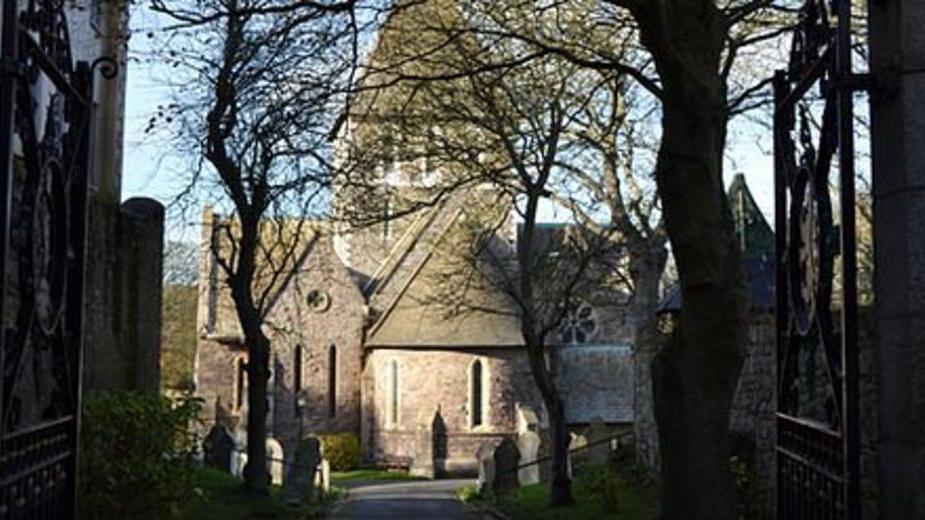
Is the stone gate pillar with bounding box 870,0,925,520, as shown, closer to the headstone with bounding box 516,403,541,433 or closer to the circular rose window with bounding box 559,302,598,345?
the headstone with bounding box 516,403,541,433

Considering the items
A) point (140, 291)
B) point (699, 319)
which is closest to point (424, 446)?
point (140, 291)

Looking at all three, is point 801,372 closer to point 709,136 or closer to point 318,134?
point 709,136

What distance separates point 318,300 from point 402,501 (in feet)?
70.4

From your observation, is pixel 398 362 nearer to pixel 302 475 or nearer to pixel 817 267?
pixel 302 475

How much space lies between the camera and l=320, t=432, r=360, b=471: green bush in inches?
1855

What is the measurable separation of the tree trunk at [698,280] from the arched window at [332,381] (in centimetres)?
4183

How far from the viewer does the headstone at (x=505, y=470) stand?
29.5 m

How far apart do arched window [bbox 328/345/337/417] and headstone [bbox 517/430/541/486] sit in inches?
751

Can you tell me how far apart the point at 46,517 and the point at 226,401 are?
46.5 m

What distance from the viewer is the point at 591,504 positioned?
22.1 metres

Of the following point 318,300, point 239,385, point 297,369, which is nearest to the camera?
point 297,369

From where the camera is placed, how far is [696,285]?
9102 mm

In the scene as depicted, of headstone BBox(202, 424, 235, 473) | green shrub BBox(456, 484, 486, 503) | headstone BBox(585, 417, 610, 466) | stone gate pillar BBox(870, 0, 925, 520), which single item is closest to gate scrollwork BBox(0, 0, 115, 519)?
stone gate pillar BBox(870, 0, 925, 520)

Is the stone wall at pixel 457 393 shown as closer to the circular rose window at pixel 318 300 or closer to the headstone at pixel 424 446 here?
the headstone at pixel 424 446
